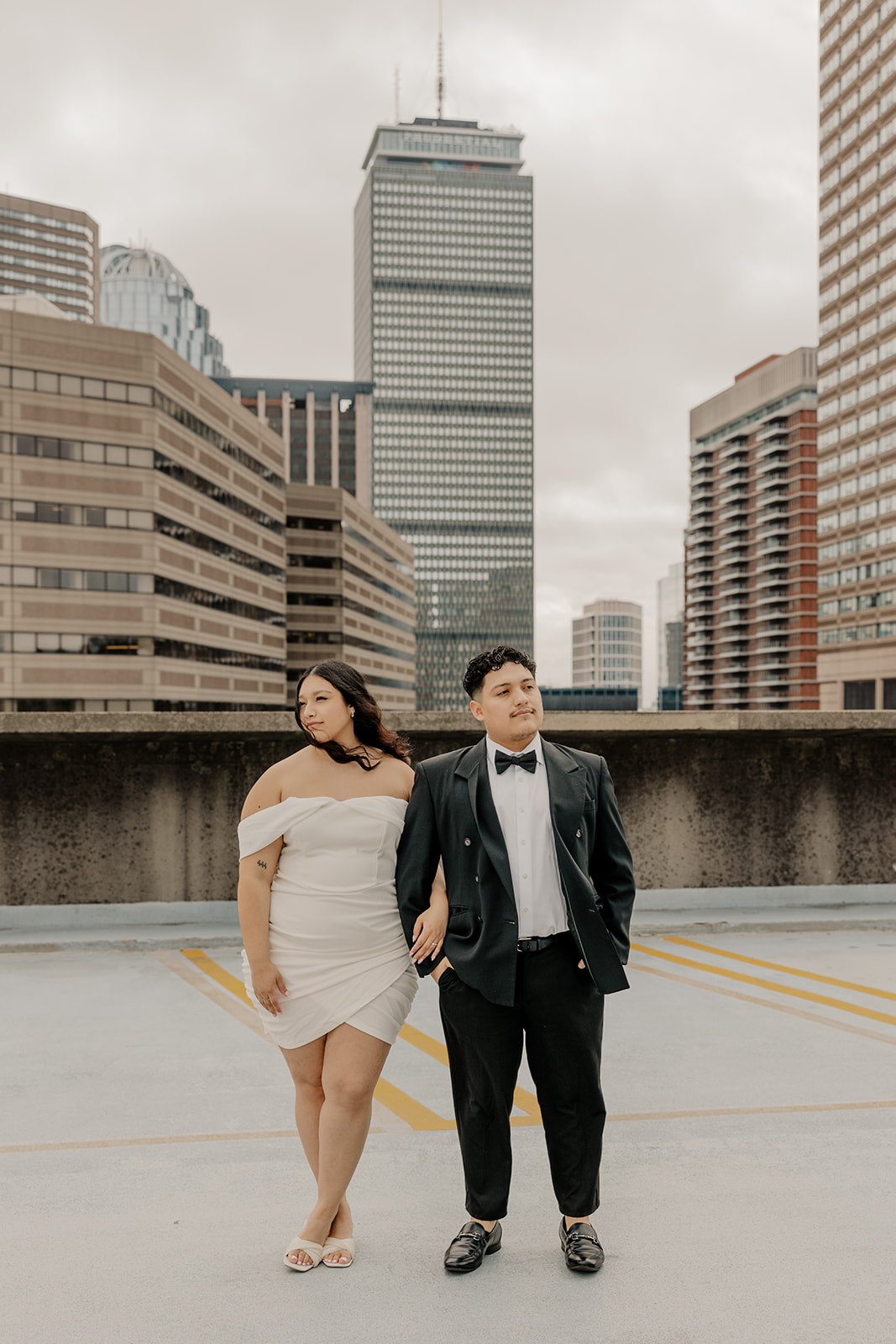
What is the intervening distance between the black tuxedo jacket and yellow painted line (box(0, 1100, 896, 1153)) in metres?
1.53

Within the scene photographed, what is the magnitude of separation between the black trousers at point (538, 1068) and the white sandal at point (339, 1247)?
384 millimetres

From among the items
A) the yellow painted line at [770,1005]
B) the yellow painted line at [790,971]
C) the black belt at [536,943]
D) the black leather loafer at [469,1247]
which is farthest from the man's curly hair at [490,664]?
the yellow painted line at [790,971]

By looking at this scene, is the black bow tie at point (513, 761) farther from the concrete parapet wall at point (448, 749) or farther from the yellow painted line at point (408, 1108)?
the concrete parapet wall at point (448, 749)

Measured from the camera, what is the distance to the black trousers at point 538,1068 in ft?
9.98

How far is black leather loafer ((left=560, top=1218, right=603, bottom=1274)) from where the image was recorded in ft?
9.64

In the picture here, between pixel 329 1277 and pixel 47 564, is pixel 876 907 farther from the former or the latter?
pixel 47 564

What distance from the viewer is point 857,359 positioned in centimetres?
11194

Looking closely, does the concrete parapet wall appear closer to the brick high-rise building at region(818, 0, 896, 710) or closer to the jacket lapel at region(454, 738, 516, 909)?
the jacket lapel at region(454, 738, 516, 909)

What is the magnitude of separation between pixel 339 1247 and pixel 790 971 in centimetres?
464

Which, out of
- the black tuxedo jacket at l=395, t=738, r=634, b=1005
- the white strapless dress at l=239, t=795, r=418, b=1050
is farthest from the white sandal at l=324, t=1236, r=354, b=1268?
the black tuxedo jacket at l=395, t=738, r=634, b=1005

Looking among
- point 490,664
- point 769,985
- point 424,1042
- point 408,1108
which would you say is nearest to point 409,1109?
point 408,1108

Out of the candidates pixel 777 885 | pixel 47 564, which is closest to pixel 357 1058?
pixel 777 885

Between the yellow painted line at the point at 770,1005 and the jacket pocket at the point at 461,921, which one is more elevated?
the jacket pocket at the point at 461,921

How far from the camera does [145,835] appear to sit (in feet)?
27.3
